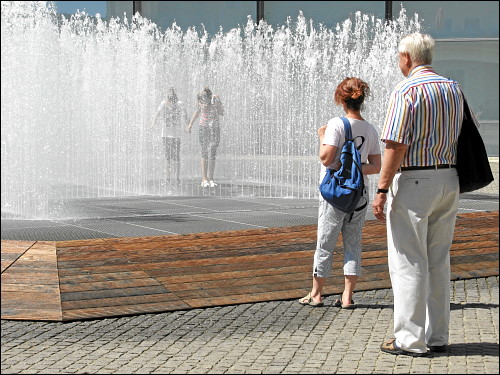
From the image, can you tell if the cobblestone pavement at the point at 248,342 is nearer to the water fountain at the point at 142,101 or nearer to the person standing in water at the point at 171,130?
the water fountain at the point at 142,101

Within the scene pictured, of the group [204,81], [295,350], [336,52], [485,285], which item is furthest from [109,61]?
[295,350]

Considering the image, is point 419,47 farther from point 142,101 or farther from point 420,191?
point 142,101

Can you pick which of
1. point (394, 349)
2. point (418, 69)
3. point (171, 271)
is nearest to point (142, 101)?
point (171, 271)

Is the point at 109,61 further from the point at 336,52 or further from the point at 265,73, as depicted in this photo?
the point at 336,52

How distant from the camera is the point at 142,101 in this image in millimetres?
15227

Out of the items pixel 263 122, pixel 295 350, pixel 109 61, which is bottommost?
pixel 295 350

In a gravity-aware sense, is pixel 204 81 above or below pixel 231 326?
above

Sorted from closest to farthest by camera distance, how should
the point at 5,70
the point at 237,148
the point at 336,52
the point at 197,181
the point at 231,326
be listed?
1. the point at 231,326
2. the point at 5,70
3. the point at 197,181
4. the point at 237,148
5. the point at 336,52

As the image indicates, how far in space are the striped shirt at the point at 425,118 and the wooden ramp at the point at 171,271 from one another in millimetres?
1509

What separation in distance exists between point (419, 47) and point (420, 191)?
29.5 inches

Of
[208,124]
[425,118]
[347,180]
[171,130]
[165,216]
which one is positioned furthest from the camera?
[171,130]

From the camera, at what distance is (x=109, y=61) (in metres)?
15.4

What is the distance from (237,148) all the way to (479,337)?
1059 cm

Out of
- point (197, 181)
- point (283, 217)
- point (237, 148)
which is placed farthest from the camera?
point (237, 148)
